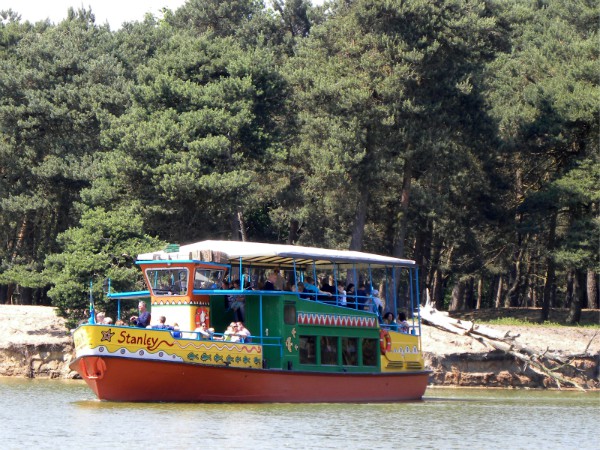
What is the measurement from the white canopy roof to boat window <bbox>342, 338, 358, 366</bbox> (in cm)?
239

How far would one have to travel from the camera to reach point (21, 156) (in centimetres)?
5441

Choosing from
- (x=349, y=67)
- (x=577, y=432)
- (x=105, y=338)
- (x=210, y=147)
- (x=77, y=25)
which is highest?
(x=77, y=25)

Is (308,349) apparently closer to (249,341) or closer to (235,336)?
(249,341)

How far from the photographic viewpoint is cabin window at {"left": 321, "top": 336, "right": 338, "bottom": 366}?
3177 cm

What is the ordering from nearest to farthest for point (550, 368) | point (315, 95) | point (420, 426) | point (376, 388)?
point (420, 426) < point (376, 388) < point (550, 368) < point (315, 95)

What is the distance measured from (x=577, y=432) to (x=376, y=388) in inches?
323

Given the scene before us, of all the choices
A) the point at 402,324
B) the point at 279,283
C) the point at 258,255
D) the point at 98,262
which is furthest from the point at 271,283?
the point at 98,262

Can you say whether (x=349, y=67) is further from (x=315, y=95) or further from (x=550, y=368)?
(x=550, y=368)

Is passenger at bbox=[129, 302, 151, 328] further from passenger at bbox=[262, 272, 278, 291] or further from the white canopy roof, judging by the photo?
passenger at bbox=[262, 272, 278, 291]

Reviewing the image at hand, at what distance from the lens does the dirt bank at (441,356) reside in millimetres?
42062

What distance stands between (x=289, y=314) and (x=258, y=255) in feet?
6.28

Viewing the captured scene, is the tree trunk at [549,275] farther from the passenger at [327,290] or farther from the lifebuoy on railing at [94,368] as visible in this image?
the lifebuoy on railing at [94,368]

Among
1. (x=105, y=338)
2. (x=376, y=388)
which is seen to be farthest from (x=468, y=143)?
(x=105, y=338)

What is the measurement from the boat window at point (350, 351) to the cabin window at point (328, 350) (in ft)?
1.23
